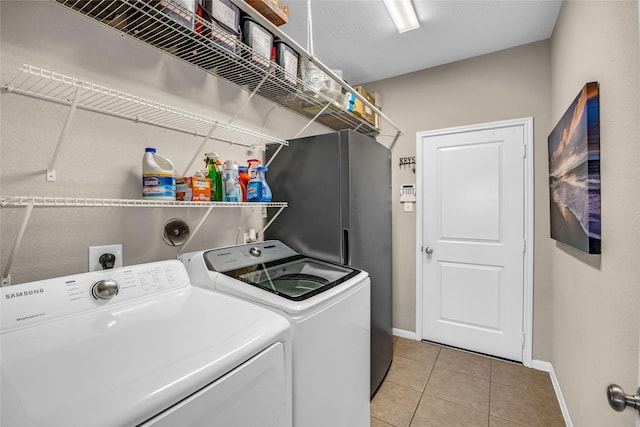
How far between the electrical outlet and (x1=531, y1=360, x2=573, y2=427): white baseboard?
107 inches

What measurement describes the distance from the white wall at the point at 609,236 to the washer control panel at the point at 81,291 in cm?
169

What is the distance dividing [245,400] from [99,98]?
4.28ft

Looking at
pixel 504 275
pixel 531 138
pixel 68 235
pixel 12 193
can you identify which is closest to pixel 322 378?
pixel 68 235

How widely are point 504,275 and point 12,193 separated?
325 centimetres

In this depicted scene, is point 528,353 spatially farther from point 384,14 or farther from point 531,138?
point 384,14

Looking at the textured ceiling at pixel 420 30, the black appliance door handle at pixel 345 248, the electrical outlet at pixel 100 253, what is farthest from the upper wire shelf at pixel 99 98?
the textured ceiling at pixel 420 30

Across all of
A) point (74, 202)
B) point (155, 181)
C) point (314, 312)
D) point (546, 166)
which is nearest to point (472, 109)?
point (546, 166)

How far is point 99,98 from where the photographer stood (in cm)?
122

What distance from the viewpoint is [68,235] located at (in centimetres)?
118

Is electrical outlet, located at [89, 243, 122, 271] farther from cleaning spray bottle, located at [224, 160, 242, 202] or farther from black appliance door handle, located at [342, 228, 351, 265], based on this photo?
black appliance door handle, located at [342, 228, 351, 265]

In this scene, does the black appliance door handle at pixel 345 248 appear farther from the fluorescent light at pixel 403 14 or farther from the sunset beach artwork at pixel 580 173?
the fluorescent light at pixel 403 14

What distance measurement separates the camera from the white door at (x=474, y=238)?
102 inches

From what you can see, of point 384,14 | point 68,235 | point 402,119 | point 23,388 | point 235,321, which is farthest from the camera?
point 402,119

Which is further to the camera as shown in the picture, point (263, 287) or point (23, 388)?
point (263, 287)
